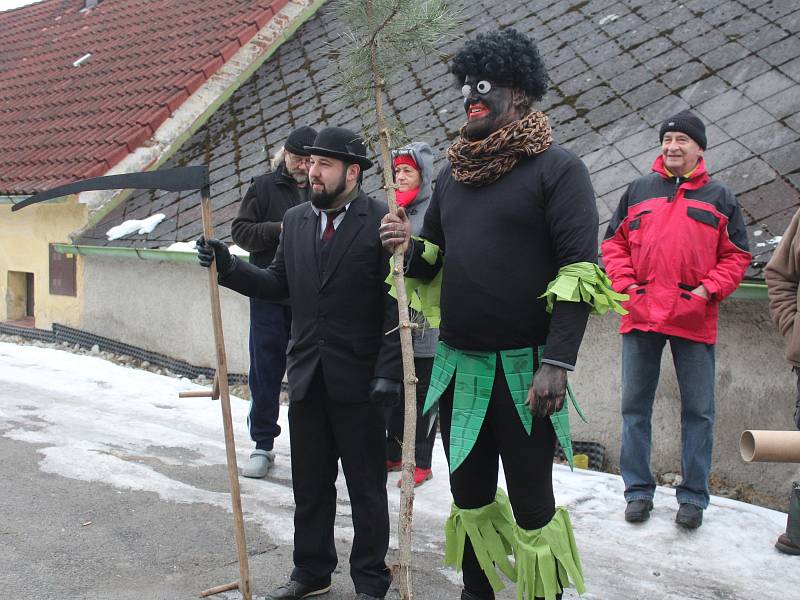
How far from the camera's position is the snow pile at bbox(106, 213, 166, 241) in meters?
9.43

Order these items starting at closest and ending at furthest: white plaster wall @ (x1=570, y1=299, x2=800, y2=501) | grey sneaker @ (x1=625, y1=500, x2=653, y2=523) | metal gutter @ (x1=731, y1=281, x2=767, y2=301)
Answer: grey sneaker @ (x1=625, y1=500, x2=653, y2=523) → metal gutter @ (x1=731, y1=281, x2=767, y2=301) → white plaster wall @ (x1=570, y1=299, x2=800, y2=501)

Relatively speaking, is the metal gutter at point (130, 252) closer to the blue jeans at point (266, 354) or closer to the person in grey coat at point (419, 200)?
the blue jeans at point (266, 354)

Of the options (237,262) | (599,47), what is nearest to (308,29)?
(599,47)

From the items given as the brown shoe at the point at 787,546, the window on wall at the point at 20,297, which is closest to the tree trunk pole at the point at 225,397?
the brown shoe at the point at 787,546

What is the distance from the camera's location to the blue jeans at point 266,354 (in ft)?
17.5

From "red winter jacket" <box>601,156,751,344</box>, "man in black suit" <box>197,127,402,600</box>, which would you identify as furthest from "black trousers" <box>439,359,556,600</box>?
"red winter jacket" <box>601,156,751,344</box>

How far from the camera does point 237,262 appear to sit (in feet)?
11.9

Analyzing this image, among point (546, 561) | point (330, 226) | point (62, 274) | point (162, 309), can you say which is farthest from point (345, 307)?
point (62, 274)

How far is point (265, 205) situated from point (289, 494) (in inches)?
67.7

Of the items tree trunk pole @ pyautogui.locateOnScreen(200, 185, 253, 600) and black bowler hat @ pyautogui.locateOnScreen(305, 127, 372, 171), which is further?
black bowler hat @ pyautogui.locateOnScreen(305, 127, 372, 171)

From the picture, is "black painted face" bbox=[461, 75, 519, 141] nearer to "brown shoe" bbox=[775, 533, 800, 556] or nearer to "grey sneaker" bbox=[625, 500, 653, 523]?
"grey sneaker" bbox=[625, 500, 653, 523]

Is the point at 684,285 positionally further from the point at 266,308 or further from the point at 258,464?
the point at 258,464

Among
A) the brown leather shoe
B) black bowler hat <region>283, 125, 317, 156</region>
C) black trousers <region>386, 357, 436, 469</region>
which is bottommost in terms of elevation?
the brown leather shoe

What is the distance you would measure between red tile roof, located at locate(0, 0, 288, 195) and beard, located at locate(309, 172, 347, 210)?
23.2 ft
